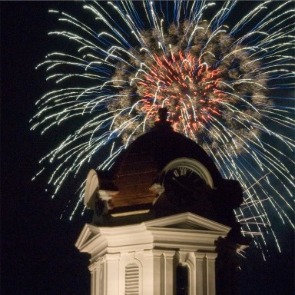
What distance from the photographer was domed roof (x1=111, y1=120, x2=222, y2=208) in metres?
41.7

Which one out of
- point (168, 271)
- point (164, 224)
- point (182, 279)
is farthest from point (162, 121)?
point (182, 279)

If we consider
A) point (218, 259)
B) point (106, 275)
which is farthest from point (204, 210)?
point (106, 275)

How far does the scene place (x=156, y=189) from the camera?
41.1 metres

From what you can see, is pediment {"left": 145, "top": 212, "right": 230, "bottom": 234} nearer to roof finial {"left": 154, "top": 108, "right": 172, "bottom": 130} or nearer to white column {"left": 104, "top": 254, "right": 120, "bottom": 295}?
white column {"left": 104, "top": 254, "right": 120, "bottom": 295}

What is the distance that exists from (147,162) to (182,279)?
15.6 feet

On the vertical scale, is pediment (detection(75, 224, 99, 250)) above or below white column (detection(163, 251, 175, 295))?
above

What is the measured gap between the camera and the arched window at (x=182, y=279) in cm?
4069

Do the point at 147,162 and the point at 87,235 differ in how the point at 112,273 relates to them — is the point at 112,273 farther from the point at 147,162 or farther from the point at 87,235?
the point at 147,162

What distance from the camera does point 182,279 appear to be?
4084 centimetres

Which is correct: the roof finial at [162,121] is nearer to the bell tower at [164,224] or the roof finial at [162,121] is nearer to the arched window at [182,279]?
the bell tower at [164,224]

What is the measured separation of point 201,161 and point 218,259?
3.86 m

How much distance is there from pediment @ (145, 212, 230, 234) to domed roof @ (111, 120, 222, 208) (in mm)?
1485

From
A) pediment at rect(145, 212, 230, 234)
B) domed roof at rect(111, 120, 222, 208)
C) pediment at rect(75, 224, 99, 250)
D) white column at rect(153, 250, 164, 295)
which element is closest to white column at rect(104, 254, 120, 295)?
pediment at rect(75, 224, 99, 250)

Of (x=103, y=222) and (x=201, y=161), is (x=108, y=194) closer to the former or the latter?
(x=103, y=222)
